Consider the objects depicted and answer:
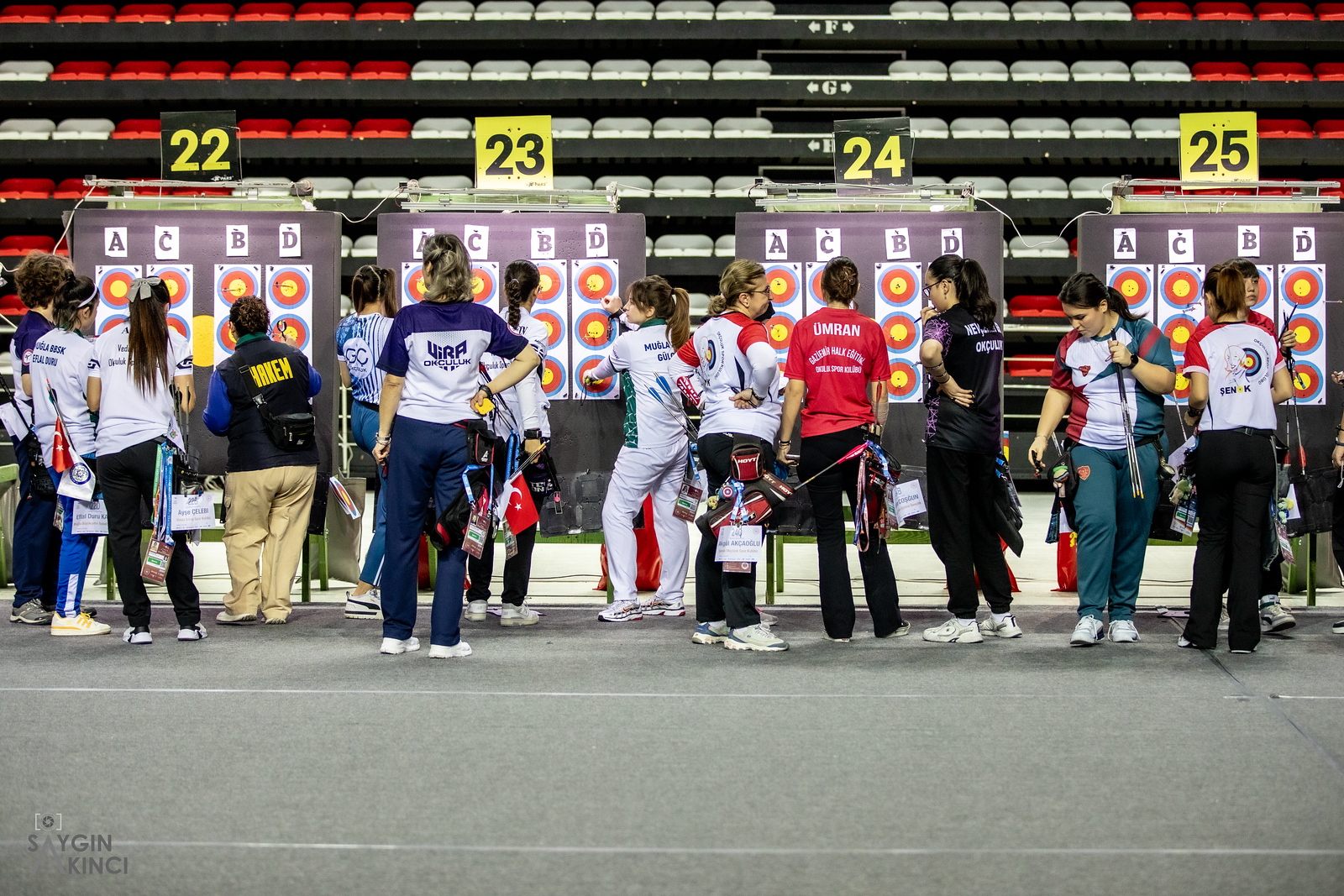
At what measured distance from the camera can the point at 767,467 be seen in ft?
15.1

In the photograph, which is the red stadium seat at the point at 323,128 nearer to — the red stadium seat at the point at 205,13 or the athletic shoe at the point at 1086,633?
the red stadium seat at the point at 205,13

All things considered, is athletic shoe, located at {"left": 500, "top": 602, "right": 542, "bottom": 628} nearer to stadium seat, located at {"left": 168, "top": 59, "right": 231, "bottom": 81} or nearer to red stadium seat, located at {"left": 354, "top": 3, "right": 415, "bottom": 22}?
red stadium seat, located at {"left": 354, "top": 3, "right": 415, "bottom": 22}

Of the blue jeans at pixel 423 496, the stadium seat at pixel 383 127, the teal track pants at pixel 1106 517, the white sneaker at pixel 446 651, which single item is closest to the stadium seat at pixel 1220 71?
the stadium seat at pixel 383 127

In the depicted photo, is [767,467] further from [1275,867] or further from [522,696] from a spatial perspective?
[1275,867]

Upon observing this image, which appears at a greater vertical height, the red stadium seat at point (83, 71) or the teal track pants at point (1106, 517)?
the red stadium seat at point (83, 71)

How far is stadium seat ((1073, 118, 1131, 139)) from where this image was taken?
13.3 metres

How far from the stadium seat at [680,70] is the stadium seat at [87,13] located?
631cm

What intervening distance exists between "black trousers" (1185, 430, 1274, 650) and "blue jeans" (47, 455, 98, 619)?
4.25 metres

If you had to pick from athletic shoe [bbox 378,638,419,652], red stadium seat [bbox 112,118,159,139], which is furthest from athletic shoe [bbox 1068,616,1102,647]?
red stadium seat [bbox 112,118,159,139]

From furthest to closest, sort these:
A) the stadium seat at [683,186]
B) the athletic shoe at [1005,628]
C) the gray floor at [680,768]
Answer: the stadium seat at [683,186] < the athletic shoe at [1005,628] < the gray floor at [680,768]

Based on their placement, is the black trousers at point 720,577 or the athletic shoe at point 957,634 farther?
the athletic shoe at point 957,634

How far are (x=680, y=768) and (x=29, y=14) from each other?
47.9 feet

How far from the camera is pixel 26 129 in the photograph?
1358 cm

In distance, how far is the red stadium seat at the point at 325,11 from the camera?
46.0 ft
